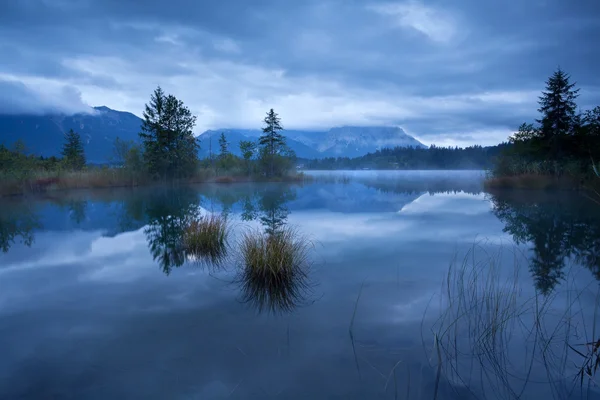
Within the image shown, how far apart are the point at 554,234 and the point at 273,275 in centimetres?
1046

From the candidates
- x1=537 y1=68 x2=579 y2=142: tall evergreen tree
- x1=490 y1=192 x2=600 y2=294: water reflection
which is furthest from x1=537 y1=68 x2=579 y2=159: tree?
x1=490 y1=192 x2=600 y2=294: water reflection

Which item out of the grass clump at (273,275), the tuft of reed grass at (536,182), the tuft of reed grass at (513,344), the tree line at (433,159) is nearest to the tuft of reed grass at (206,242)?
the grass clump at (273,275)

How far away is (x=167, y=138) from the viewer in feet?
134

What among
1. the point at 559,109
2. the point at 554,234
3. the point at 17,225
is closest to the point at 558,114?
the point at 559,109

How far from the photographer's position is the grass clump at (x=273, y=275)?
602cm

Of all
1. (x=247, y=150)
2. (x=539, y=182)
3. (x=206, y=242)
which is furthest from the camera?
(x=247, y=150)

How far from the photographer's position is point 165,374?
3.85m

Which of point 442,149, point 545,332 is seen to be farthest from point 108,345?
point 442,149

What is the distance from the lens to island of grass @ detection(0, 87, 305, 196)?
2803 cm

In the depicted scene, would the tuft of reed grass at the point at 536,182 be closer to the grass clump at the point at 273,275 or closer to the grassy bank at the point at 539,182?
the grassy bank at the point at 539,182

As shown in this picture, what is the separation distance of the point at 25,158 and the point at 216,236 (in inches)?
1058

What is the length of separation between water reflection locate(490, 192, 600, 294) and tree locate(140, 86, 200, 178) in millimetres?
34190

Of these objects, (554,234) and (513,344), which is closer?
(513,344)

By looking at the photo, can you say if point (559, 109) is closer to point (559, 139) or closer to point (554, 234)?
point (559, 139)
